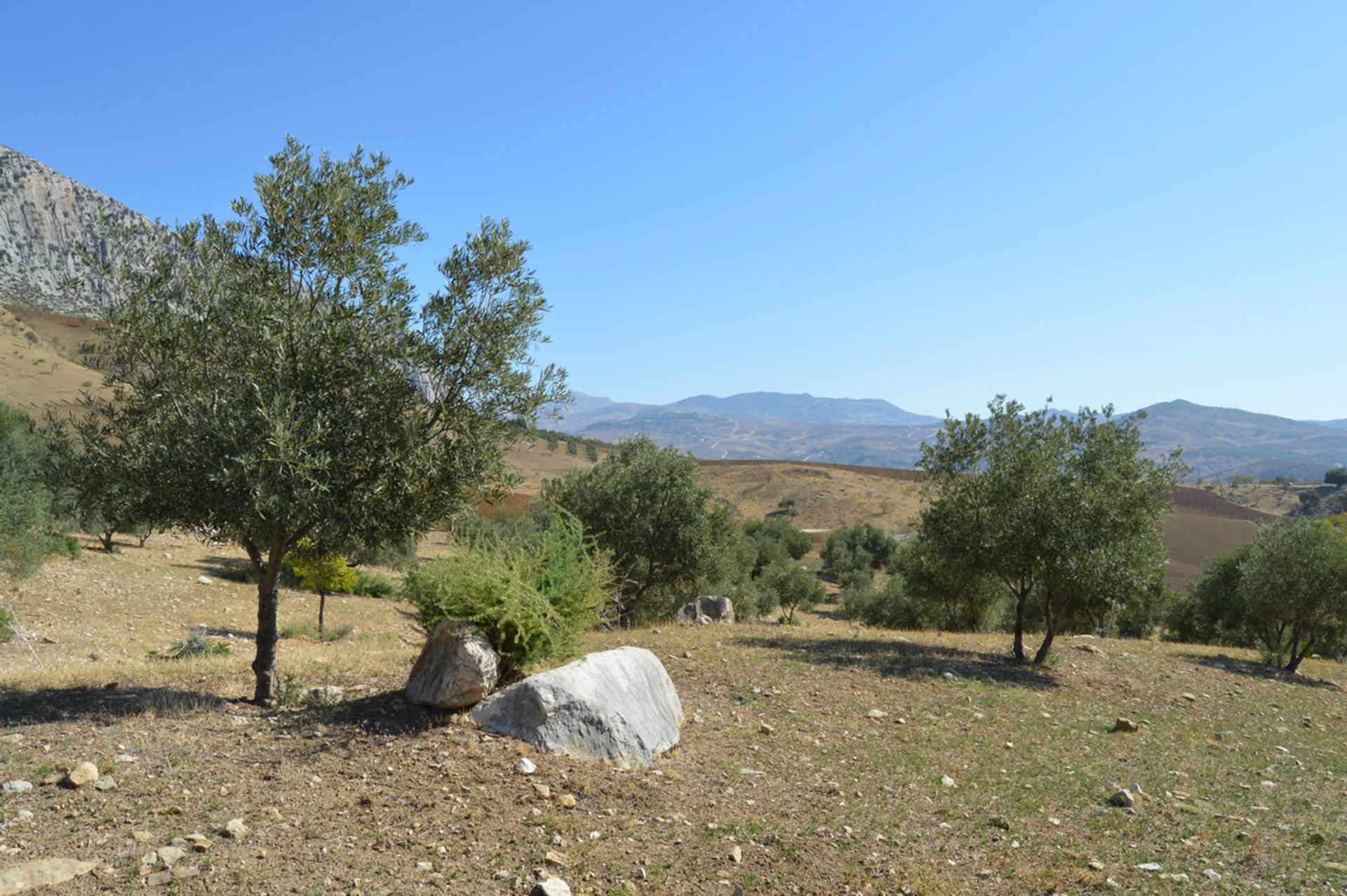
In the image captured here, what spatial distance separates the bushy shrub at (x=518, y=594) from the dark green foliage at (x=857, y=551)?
162 feet

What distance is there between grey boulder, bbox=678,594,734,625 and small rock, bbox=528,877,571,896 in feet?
63.1

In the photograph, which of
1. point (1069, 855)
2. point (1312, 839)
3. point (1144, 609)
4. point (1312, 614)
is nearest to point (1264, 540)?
point (1312, 614)

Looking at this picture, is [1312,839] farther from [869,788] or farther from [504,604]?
[504,604]

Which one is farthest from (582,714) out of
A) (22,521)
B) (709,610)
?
(22,521)

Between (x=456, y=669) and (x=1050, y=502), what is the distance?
574 inches

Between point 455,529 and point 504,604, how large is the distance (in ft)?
4.98

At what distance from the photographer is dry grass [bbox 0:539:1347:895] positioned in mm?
6641

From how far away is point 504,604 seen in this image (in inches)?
375

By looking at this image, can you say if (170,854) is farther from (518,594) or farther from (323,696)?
(323,696)

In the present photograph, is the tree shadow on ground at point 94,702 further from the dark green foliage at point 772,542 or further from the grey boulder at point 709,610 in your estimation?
the dark green foliage at point 772,542

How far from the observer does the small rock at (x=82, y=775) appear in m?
7.18

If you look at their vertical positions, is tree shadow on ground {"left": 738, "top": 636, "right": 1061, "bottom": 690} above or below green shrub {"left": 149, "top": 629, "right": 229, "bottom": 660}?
above

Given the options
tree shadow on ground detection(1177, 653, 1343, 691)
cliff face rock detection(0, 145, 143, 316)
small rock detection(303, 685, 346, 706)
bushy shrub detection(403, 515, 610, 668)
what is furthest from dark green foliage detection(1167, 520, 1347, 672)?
cliff face rock detection(0, 145, 143, 316)

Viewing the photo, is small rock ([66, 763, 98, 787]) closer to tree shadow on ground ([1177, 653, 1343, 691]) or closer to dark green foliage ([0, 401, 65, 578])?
dark green foliage ([0, 401, 65, 578])
